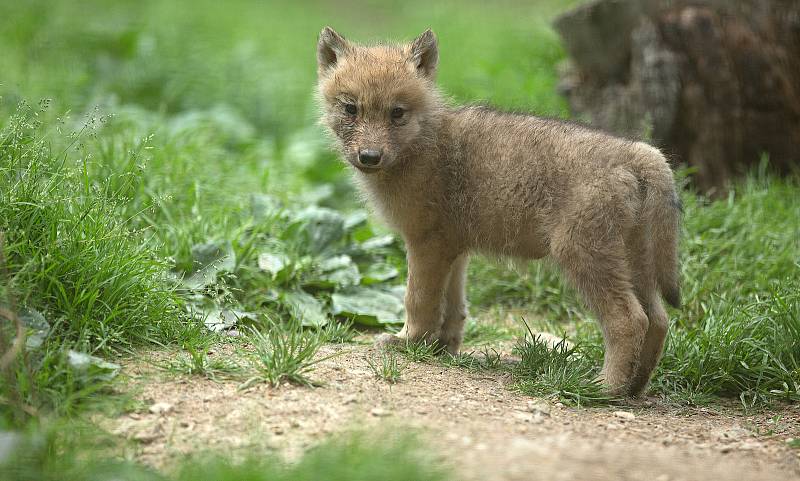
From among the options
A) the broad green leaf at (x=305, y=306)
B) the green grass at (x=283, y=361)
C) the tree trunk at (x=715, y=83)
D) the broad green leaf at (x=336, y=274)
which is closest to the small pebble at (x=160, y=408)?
the green grass at (x=283, y=361)

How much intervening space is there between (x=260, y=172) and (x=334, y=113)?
270cm

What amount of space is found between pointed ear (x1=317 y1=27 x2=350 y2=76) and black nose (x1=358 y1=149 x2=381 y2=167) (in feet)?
2.85

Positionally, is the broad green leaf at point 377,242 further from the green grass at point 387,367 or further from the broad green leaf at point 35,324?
the broad green leaf at point 35,324

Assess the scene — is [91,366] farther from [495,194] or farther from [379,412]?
[495,194]

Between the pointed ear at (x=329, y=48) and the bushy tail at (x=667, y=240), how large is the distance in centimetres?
215

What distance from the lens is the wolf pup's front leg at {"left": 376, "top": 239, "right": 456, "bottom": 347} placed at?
4914 mm

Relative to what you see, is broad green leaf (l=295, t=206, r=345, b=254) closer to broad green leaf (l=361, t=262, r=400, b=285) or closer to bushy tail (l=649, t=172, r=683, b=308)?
broad green leaf (l=361, t=262, r=400, b=285)

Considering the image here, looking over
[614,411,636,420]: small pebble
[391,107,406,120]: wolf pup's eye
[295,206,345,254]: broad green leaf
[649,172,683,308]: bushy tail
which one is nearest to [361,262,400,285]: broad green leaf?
[295,206,345,254]: broad green leaf

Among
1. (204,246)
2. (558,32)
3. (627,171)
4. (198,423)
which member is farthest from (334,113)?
(558,32)

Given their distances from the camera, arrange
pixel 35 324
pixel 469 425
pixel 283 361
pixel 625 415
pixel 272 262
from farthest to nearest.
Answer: pixel 272 262, pixel 625 415, pixel 283 361, pixel 35 324, pixel 469 425

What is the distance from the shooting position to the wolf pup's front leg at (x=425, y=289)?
491 centimetres

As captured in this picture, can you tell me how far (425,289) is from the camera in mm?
4930

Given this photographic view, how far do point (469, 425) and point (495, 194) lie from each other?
1497mm

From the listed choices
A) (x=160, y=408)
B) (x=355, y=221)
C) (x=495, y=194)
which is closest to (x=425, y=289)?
(x=495, y=194)
